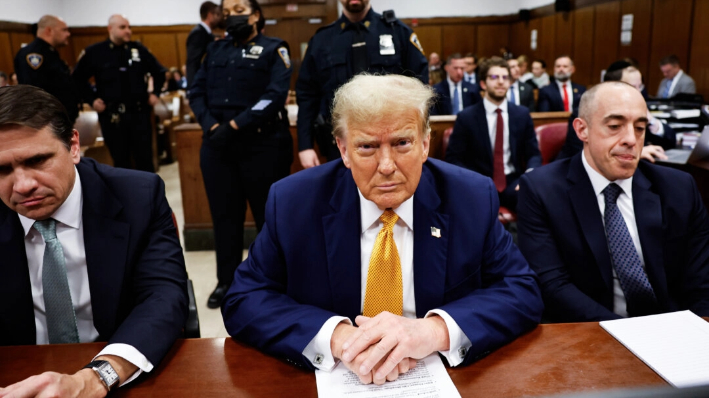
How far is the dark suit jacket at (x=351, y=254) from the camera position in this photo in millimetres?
1358

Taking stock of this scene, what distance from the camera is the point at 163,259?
1.45 metres

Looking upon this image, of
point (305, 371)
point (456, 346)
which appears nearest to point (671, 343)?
point (456, 346)

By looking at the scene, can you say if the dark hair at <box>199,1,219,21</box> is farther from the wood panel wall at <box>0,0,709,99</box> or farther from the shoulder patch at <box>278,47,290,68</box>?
the wood panel wall at <box>0,0,709,99</box>

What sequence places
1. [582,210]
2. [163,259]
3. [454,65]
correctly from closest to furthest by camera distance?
[163,259] < [582,210] < [454,65]

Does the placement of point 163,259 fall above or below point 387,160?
below

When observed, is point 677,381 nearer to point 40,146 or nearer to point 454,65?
point 40,146

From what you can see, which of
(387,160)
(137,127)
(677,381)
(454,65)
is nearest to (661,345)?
(677,381)

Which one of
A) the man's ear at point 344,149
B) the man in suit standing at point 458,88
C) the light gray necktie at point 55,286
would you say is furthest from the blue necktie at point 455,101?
the light gray necktie at point 55,286

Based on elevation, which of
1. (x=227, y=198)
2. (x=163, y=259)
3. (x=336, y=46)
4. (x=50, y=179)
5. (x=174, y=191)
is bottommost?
(x=174, y=191)

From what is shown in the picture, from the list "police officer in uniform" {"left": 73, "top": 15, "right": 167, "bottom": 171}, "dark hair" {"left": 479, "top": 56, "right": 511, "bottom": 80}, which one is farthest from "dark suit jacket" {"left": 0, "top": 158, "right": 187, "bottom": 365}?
"police officer in uniform" {"left": 73, "top": 15, "right": 167, "bottom": 171}

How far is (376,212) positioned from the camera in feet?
4.60

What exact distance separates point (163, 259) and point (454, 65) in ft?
17.2

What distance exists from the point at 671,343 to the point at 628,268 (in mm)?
569

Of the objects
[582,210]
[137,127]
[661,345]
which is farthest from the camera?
[137,127]
